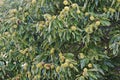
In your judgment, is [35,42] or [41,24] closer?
[41,24]

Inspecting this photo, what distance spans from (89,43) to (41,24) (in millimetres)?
341

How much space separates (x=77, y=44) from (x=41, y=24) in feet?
0.96

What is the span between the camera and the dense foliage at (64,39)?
1.99 metres

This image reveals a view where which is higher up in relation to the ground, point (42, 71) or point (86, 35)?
point (86, 35)

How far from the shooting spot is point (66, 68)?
2.00m

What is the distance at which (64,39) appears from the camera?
2.01m

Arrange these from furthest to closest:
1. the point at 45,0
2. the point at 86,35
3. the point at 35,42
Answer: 1. the point at 35,42
2. the point at 45,0
3. the point at 86,35

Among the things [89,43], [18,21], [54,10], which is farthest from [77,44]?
[18,21]

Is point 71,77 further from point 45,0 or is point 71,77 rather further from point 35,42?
point 45,0

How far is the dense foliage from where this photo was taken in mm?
1988

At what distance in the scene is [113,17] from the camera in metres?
2.06

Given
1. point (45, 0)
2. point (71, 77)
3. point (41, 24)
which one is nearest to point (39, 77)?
point (71, 77)

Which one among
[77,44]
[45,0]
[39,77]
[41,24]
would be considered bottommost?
[39,77]

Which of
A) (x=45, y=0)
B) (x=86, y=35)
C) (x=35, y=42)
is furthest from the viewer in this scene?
(x=35, y=42)
